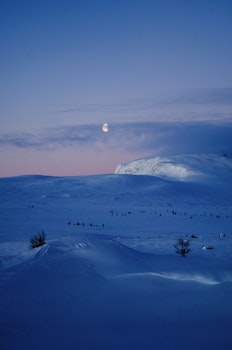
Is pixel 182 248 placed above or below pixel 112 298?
above

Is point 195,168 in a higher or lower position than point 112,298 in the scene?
higher

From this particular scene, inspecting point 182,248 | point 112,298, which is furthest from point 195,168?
point 112,298

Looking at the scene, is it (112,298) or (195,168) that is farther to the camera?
(195,168)

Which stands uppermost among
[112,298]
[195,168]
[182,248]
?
[195,168]

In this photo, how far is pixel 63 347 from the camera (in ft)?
9.89

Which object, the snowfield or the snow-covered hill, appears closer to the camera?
the snowfield

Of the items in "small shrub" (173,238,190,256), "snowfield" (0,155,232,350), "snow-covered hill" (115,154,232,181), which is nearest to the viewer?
"snowfield" (0,155,232,350)

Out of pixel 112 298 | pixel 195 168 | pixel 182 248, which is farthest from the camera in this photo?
pixel 195 168

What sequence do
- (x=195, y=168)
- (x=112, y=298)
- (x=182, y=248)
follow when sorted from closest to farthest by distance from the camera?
1. (x=112, y=298)
2. (x=182, y=248)
3. (x=195, y=168)

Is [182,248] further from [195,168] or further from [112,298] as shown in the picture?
[195,168]

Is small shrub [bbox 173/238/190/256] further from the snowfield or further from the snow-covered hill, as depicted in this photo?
the snow-covered hill

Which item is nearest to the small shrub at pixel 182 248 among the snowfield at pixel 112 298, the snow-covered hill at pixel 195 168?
the snowfield at pixel 112 298

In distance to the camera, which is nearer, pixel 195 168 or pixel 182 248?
pixel 182 248

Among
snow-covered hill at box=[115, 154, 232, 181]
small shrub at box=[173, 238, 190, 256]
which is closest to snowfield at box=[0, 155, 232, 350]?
small shrub at box=[173, 238, 190, 256]
